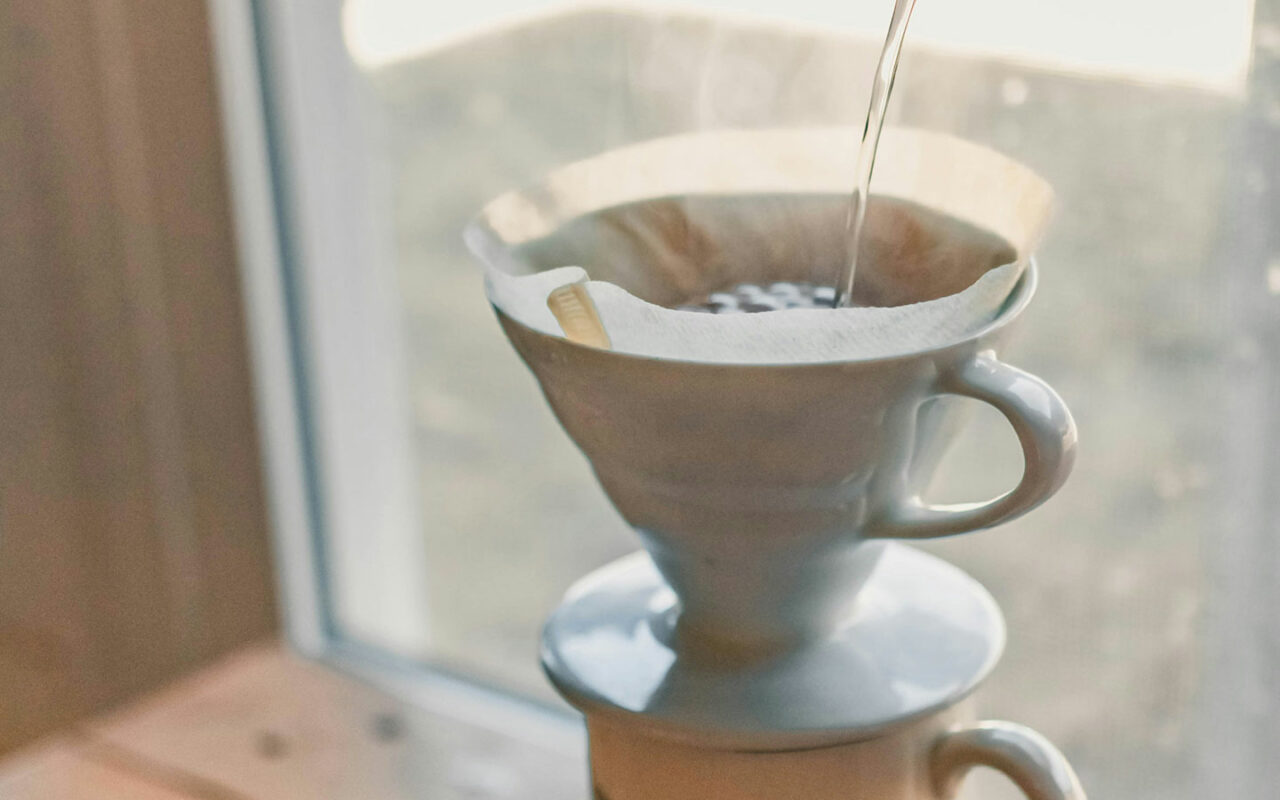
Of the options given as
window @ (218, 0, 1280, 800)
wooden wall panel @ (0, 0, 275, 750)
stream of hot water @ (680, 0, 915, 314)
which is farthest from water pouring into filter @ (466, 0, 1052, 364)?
wooden wall panel @ (0, 0, 275, 750)

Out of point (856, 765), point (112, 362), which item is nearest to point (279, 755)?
point (112, 362)

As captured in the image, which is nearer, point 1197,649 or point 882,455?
point 882,455

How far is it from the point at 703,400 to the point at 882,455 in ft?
0.19

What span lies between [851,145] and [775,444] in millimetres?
183

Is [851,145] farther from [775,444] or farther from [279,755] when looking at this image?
[279,755]

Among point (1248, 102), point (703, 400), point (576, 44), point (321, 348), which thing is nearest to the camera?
point (703, 400)

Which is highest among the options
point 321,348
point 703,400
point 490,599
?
point 703,400

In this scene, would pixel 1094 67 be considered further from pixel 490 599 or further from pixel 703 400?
pixel 490 599

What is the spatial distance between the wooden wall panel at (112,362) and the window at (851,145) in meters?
0.04

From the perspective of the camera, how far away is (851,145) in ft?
1.66

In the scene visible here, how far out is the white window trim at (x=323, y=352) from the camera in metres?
0.78

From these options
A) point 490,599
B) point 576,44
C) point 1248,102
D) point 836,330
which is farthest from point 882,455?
point 490,599

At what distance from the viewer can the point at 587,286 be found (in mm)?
395

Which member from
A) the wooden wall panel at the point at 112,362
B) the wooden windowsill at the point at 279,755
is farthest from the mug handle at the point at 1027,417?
the wooden wall panel at the point at 112,362
